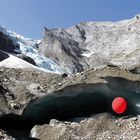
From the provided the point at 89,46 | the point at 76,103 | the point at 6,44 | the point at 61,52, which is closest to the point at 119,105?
the point at 76,103

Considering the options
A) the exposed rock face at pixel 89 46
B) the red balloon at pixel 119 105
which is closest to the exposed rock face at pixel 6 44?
the exposed rock face at pixel 89 46

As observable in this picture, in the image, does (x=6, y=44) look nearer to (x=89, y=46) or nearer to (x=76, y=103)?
(x=89, y=46)

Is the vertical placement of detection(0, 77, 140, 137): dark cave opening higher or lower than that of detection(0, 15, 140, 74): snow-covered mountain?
lower

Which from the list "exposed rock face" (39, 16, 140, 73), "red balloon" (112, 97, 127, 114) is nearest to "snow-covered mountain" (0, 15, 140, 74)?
"exposed rock face" (39, 16, 140, 73)

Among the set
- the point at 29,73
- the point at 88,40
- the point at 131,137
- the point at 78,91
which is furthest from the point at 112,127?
the point at 88,40

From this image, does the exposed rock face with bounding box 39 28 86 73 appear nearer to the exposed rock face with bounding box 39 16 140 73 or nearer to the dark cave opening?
the exposed rock face with bounding box 39 16 140 73

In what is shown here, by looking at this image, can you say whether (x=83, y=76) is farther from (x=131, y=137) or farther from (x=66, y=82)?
(x=131, y=137)

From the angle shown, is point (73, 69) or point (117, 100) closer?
point (117, 100)
